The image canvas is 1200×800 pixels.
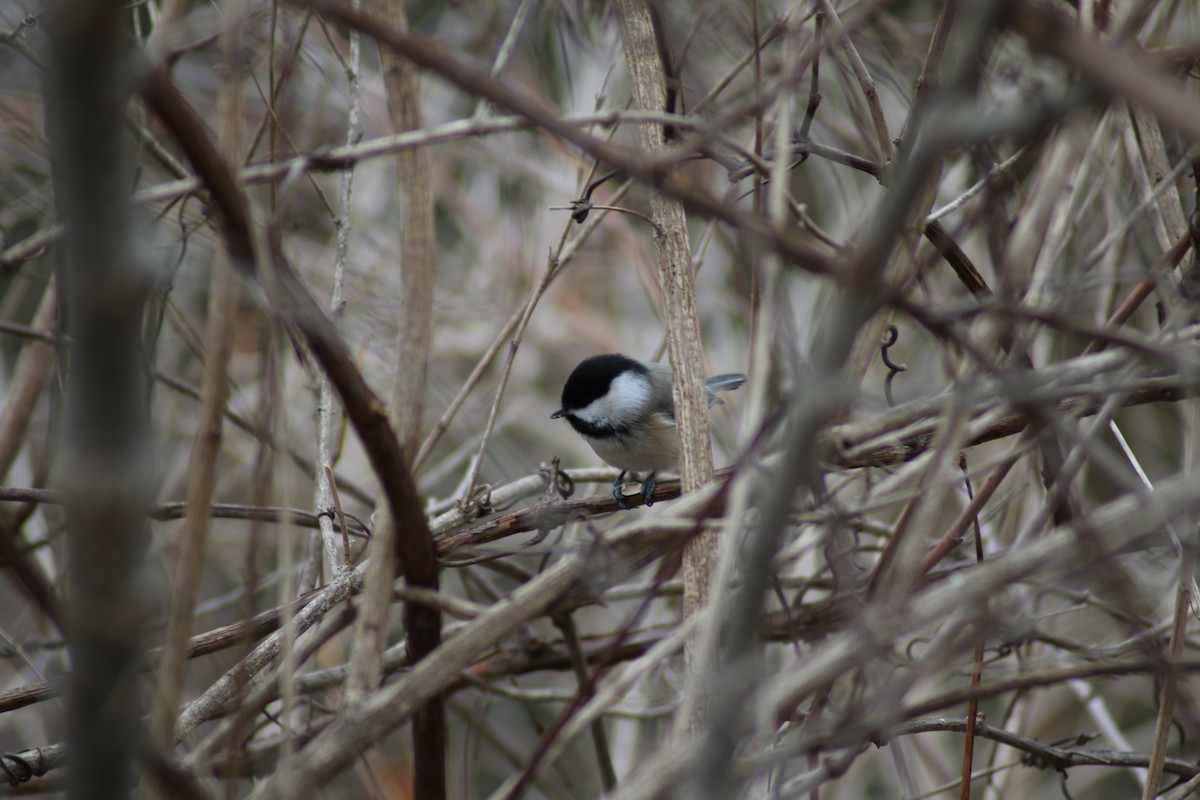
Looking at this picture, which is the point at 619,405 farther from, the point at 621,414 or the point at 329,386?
the point at 329,386

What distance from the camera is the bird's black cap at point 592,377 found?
317 centimetres

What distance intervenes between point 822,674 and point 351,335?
2608 mm

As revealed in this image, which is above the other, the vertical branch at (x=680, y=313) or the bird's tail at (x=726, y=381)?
the bird's tail at (x=726, y=381)

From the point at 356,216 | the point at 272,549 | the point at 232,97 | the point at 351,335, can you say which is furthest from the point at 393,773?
the point at 232,97

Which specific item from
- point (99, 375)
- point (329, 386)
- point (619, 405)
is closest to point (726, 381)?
point (619, 405)

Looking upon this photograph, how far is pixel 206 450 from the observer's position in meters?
1.00

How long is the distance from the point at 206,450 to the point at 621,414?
2.21 m

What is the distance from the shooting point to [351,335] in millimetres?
3242

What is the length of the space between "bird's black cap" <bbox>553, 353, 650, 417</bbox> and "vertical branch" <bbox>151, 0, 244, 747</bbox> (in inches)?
85.3

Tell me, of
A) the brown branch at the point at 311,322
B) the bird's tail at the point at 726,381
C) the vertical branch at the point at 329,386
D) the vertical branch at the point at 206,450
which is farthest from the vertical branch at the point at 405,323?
the bird's tail at the point at 726,381

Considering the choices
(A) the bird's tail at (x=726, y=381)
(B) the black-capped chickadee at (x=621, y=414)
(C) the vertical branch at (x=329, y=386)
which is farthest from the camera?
(A) the bird's tail at (x=726, y=381)

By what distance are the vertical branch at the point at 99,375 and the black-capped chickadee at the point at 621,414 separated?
2434 millimetres

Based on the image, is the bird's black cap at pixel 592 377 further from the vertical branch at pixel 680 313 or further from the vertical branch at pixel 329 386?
the vertical branch at pixel 680 313

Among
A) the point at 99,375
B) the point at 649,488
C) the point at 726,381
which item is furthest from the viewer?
the point at 726,381
